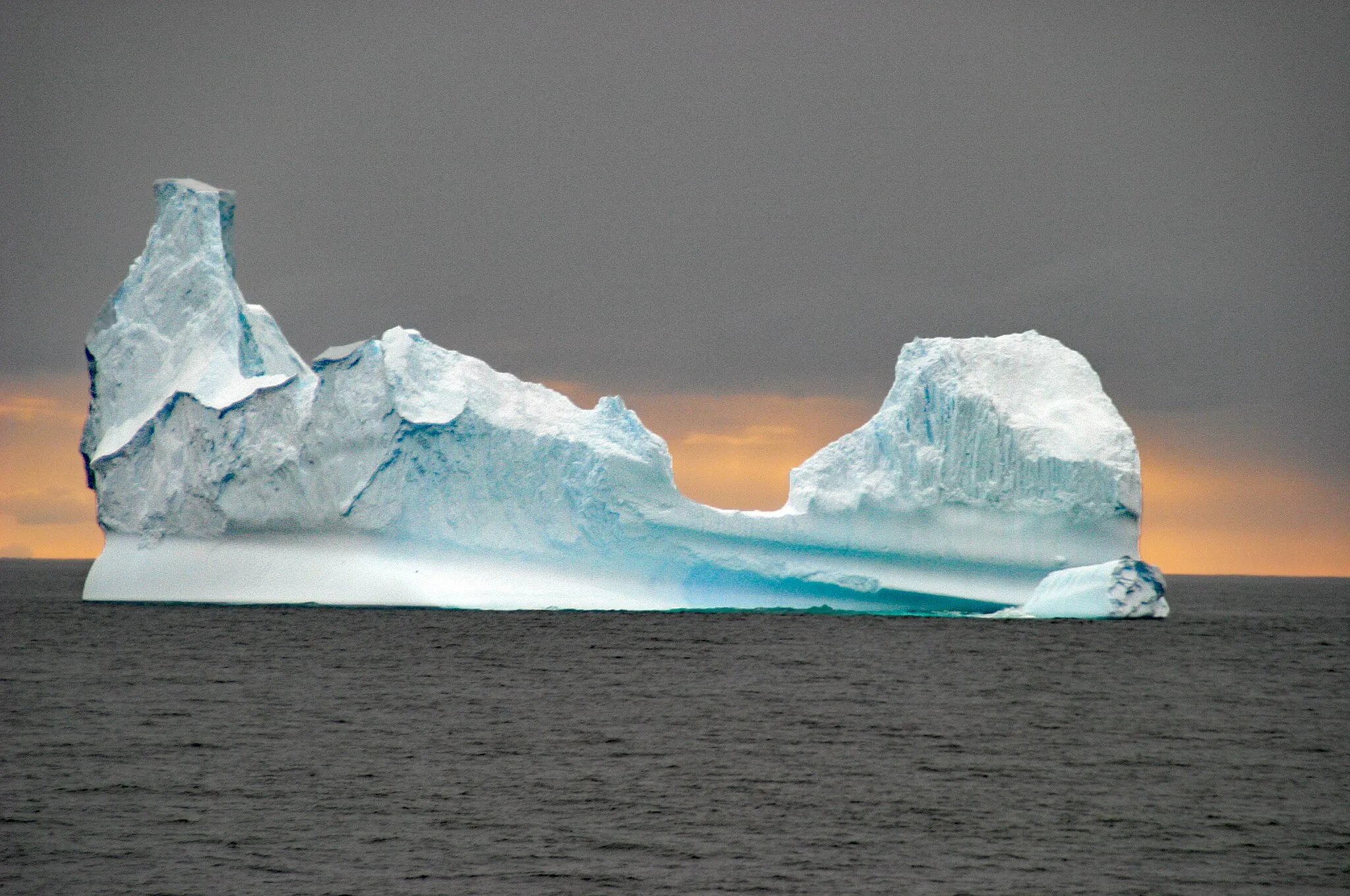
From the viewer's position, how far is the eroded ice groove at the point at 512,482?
97.7 ft

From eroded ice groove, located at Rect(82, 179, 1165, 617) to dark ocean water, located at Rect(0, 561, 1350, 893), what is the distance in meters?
2.91

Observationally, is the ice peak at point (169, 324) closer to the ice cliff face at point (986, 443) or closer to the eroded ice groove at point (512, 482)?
the eroded ice groove at point (512, 482)

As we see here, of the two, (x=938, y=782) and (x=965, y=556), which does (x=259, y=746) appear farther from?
(x=965, y=556)

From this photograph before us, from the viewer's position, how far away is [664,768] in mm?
15031

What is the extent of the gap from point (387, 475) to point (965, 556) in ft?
41.3

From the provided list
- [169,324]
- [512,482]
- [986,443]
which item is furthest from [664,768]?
[169,324]

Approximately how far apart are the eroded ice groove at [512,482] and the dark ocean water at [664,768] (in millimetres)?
2905

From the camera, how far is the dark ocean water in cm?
1115

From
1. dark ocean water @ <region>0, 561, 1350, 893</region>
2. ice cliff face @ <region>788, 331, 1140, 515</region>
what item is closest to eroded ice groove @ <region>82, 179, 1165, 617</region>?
ice cliff face @ <region>788, 331, 1140, 515</region>

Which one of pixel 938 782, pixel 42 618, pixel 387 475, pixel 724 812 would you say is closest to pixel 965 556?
pixel 387 475

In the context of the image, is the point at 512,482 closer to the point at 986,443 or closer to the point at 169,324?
the point at 169,324

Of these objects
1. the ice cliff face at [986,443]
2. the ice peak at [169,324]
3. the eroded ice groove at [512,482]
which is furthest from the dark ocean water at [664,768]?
the ice peak at [169,324]

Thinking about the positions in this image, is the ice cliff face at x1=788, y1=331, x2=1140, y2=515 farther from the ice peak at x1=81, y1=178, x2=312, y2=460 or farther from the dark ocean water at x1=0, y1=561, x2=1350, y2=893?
the ice peak at x1=81, y1=178, x2=312, y2=460

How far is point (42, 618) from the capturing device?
36969 millimetres
